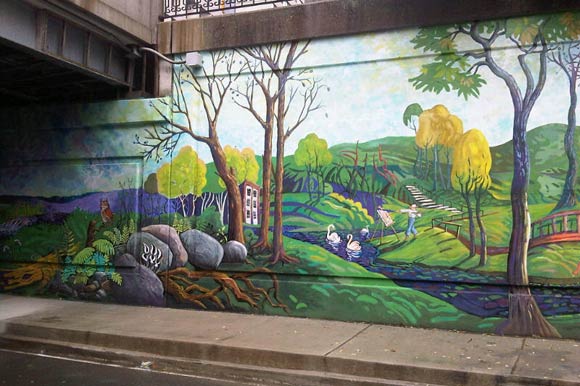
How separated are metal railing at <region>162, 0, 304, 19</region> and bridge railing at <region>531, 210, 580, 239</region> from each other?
5588 millimetres

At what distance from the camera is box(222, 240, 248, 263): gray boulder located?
31.6 feet

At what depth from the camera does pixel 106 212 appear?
35.6 feet

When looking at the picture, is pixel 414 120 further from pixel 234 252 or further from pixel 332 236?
pixel 234 252

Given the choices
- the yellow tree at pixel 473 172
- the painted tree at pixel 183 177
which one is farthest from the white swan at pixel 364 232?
the painted tree at pixel 183 177

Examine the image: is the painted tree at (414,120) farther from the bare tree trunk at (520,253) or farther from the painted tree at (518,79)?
the bare tree trunk at (520,253)

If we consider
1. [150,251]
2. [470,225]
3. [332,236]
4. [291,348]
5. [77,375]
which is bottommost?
[77,375]

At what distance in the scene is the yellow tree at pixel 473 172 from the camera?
26.8 ft

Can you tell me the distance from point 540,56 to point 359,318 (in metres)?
4.76

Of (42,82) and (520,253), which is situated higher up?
(42,82)

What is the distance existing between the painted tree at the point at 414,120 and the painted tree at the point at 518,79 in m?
0.45

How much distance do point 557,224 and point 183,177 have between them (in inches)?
247

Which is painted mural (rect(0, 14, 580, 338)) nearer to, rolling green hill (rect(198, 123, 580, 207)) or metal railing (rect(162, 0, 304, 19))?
rolling green hill (rect(198, 123, 580, 207))

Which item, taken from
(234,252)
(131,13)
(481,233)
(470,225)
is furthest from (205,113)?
(481,233)

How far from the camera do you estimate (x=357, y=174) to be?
8.94m
